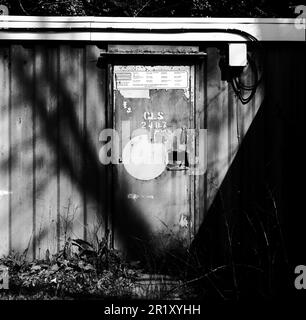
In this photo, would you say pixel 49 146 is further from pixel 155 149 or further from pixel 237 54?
pixel 237 54

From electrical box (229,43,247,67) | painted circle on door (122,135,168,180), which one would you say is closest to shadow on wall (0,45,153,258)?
painted circle on door (122,135,168,180)

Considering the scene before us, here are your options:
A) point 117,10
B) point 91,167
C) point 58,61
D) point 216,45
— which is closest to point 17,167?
point 91,167

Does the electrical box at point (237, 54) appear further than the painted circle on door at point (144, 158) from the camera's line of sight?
No

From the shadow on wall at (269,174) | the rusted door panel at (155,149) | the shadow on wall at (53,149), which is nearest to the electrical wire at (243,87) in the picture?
the shadow on wall at (269,174)

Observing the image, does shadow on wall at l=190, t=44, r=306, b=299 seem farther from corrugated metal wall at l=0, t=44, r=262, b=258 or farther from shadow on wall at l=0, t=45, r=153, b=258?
corrugated metal wall at l=0, t=44, r=262, b=258

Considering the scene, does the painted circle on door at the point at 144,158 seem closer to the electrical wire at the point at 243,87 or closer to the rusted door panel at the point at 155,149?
the rusted door panel at the point at 155,149

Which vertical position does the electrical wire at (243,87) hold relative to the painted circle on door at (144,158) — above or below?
above

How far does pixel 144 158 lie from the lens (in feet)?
20.3

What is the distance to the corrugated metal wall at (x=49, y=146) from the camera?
20.1 ft

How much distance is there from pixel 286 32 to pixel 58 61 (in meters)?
2.61

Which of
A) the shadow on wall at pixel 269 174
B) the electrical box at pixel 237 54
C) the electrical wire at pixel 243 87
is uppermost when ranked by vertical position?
the electrical box at pixel 237 54

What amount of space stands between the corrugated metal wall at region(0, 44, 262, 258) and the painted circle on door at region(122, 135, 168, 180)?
34cm

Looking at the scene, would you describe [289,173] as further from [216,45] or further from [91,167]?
[91,167]

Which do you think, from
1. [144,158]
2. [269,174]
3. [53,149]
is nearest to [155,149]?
[144,158]
